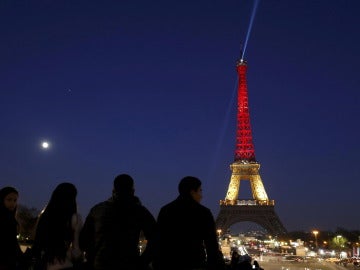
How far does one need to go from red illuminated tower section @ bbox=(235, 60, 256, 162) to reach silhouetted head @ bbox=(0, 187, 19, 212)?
80.2 m

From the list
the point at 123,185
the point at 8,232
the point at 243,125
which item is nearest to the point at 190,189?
the point at 123,185

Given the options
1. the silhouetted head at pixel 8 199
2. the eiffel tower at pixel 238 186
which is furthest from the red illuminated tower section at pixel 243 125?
the silhouetted head at pixel 8 199

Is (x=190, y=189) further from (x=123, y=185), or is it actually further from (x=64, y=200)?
(x=64, y=200)

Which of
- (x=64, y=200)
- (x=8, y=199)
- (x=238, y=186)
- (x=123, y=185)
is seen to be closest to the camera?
(x=123, y=185)

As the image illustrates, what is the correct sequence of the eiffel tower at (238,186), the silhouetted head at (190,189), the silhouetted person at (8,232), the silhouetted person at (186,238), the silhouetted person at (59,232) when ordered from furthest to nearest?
the eiffel tower at (238,186), the silhouetted person at (8,232), the silhouetted head at (190,189), the silhouetted person at (59,232), the silhouetted person at (186,238)

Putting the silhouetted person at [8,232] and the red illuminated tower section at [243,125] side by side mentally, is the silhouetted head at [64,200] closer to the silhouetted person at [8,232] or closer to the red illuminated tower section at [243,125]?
the silhouetted person at [8,232]

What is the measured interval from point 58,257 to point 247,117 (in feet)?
269

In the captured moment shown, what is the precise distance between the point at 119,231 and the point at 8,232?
1406mm

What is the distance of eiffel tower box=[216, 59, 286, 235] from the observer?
85.8m

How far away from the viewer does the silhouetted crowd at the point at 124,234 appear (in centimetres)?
511

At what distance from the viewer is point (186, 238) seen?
17.0 ft

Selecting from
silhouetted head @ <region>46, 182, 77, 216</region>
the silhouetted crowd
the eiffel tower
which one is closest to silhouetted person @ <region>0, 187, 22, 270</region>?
the silhouetted crowd

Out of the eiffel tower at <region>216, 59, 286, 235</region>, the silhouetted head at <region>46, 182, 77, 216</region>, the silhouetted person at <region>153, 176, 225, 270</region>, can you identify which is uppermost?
the eiffel tower at <region>216, 59, 286, 235</region>

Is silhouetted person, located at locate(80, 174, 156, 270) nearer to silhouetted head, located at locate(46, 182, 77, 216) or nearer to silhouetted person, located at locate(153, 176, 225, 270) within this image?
silhouetted person, located at locate(153, 176, 225, 270)
